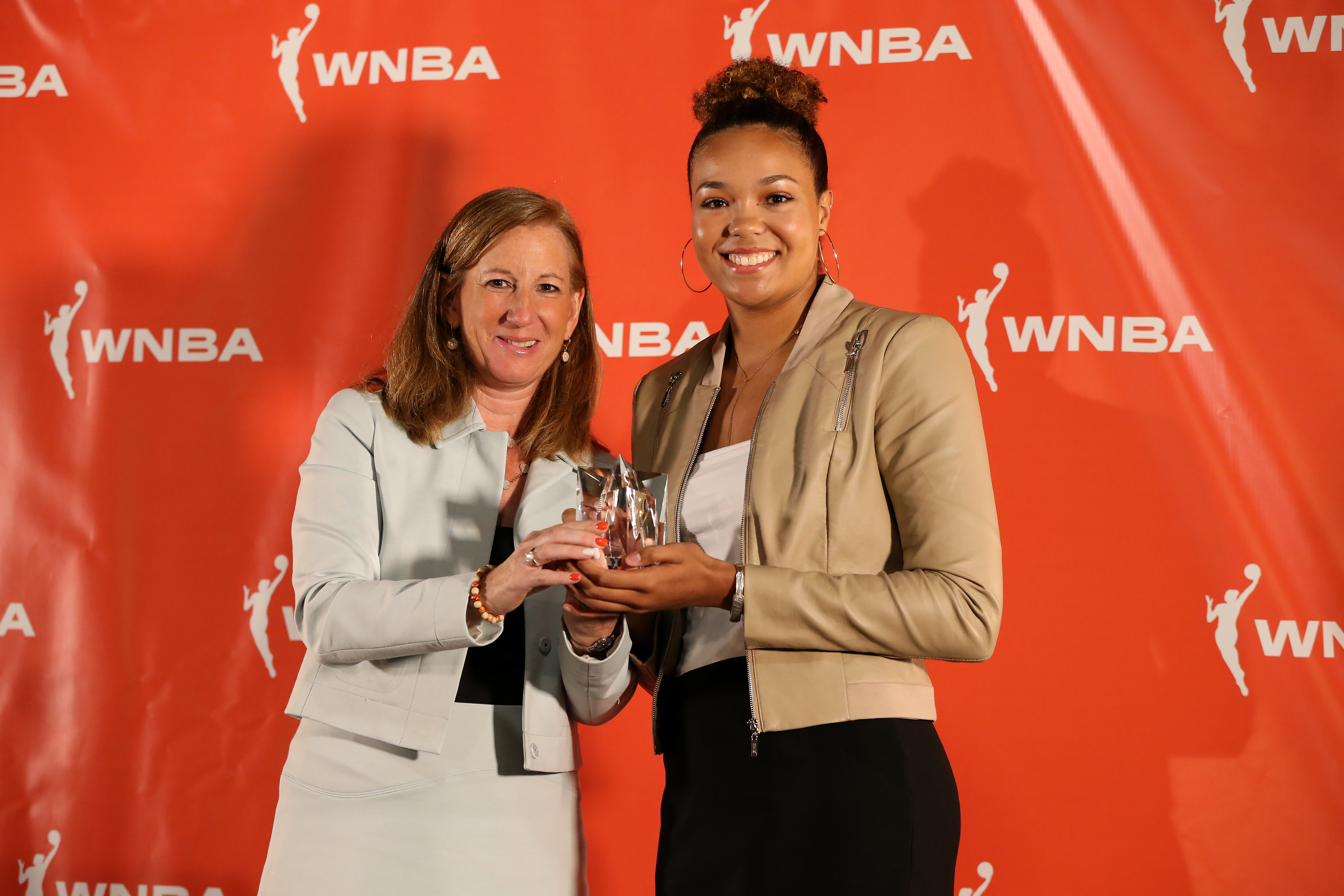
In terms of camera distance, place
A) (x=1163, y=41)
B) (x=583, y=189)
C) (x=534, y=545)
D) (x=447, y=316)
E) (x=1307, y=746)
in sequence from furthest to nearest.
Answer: (x=583, y=189) < (x=1163, y=41) < (x=1307, y=746) < (x=447, y=316) < (x=534, y=545)

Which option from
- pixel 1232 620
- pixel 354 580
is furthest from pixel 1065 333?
pixel 354 580

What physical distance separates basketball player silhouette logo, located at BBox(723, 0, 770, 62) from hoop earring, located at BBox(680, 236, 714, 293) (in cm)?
52

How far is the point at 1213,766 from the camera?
2441mm

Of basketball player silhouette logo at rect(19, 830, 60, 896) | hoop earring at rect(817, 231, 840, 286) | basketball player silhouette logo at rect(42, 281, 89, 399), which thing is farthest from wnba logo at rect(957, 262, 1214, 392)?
basketball player silhouette logo at rect(19, 830, 60, 896)

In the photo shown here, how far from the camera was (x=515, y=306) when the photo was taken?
1.93 meters

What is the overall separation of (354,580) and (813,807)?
2.65 feet

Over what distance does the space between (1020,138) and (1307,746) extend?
1.59 m

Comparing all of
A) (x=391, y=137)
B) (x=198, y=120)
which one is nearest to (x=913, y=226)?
(x=391, y=137)

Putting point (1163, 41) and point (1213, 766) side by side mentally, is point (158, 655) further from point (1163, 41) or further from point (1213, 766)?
point (1163, 41)

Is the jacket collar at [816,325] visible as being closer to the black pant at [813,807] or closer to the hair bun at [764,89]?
the hair bun at [764,89]

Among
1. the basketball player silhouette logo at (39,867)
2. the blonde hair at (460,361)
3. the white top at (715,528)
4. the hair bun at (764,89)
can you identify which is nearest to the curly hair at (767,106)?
the hair bun at (764,89)

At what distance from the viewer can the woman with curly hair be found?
1.46 m

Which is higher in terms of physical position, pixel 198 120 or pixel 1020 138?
pixel 198 120

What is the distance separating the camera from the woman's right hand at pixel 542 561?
1.46 meters
